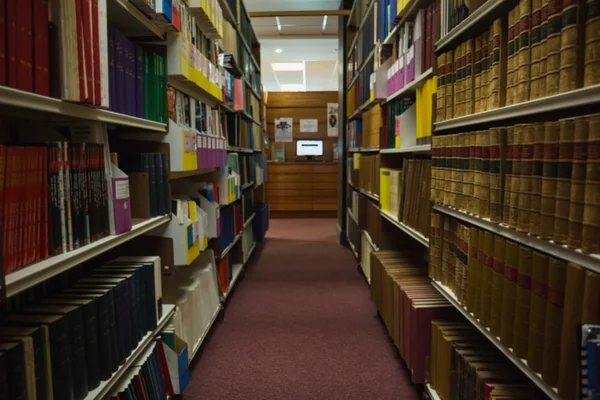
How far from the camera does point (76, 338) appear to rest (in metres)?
1.16

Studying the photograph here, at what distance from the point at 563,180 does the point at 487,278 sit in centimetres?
47

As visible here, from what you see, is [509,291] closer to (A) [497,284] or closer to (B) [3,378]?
(A) [497,284]

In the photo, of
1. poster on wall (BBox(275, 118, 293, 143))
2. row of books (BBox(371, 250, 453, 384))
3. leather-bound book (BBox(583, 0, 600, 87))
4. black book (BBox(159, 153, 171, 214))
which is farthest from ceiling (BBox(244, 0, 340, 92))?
leather-bound book (BBox(583, 0, 600, 87))

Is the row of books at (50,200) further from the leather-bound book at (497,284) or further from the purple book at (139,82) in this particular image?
the leather-bound book at (497,284)

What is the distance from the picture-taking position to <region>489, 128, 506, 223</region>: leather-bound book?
1.24 m

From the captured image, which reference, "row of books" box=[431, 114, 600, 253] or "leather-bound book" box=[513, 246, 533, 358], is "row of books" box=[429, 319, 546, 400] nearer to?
"leather-bound book" box=[513, 246, 533, 358]

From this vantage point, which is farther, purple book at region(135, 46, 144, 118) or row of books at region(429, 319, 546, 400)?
purple book at region(135, 46, 144, 118)

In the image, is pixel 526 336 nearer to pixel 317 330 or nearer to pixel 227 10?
pixel 317 330

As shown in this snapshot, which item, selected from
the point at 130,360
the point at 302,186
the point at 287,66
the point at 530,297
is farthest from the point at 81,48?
the point at 287,66

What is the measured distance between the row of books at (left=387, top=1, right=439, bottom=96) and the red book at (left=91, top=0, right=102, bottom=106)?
1269mm

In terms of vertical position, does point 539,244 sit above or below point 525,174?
below

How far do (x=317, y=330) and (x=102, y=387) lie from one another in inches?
64.7

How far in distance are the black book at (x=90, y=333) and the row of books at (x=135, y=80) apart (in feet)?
1.95

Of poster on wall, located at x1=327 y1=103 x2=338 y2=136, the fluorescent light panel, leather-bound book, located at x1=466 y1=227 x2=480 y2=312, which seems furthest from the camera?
the fluorescent light panel
